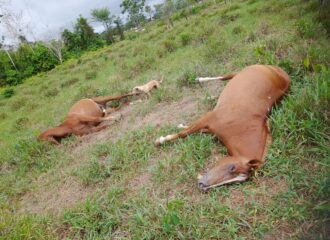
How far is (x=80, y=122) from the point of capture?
5.45m

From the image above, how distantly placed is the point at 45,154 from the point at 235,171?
3385 millimetres

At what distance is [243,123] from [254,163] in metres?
0.46

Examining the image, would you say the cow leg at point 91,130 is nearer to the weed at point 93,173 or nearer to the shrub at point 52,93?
the weed at point 93,173

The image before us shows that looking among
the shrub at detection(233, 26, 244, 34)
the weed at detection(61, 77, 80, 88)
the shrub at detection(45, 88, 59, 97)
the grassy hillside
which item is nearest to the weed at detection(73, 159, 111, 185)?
the grassy hillside

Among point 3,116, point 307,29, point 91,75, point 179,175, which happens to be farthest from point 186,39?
point 179,175

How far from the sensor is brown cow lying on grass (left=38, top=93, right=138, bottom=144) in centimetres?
525

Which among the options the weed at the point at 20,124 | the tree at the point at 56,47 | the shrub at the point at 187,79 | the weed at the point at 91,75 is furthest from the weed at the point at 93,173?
the tree at the point at 56,47

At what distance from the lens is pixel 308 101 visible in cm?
307

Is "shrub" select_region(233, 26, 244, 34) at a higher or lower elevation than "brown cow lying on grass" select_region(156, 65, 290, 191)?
higher

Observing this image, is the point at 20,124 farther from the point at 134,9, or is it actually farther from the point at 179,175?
the point at 134,9

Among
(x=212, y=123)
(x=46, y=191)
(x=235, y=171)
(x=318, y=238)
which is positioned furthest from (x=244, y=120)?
(x=46, y=191)

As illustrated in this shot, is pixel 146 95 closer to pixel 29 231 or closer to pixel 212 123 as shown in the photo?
pixel 212 123

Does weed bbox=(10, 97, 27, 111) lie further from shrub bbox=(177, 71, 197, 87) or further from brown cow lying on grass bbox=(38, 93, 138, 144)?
shrub bbox=(177, 71, 197, 87)

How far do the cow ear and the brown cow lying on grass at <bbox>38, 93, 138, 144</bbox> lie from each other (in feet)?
10.7
